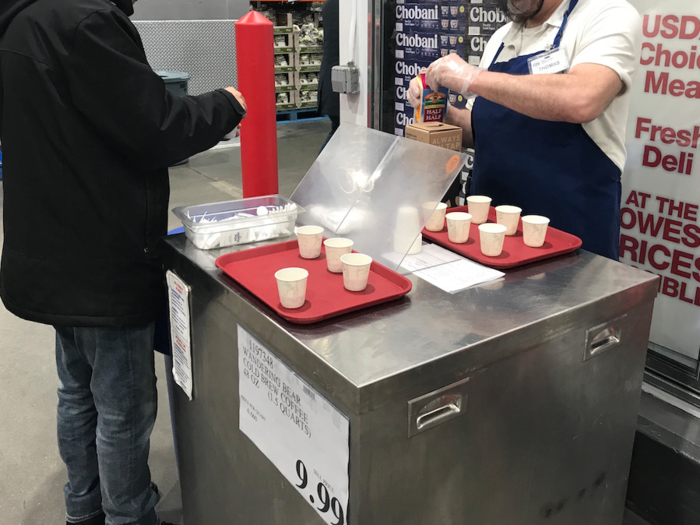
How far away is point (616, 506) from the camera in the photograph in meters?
1.58

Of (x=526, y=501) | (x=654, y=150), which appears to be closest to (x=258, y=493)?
(x=526, y=501)

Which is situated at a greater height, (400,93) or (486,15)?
(486,15)

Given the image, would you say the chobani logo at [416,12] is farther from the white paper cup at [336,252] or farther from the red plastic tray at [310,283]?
the white paper cup at [336,252]

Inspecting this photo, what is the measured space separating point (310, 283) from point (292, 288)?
0.15 meters

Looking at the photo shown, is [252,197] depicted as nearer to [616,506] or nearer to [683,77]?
[616,506]

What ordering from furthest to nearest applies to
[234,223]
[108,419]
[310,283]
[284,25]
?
1. [284,25]
2. [108,419]
3. [234,223]
4. [310,283]

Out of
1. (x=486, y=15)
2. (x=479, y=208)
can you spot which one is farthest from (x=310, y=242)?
(x=486, y=15)

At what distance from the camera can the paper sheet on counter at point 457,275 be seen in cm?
134

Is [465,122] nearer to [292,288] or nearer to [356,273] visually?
[356,273]

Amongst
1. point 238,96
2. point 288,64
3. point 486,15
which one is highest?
point 486,15

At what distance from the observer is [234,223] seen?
5.14ft

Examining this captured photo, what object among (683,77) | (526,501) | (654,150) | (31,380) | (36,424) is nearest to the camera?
(526,501)

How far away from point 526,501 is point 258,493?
1.84 ft

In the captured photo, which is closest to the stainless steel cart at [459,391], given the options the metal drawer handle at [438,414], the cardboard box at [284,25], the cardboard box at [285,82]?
the metal drawer handle at [438,414]
